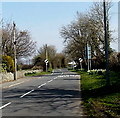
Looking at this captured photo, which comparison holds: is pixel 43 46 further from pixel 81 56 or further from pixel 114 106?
pixel 114 106

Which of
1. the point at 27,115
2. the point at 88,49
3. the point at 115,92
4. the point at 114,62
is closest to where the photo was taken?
the point at 27,115

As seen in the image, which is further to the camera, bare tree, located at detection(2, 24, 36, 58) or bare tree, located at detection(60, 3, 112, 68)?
bare tree, located at detection(2, 24, 36, 58)

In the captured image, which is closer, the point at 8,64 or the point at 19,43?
the point at 8,64

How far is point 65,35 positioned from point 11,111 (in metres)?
53.6

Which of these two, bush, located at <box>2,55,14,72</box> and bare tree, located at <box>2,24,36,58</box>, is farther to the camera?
bare tree, located at <box>2,24,36,58</box>

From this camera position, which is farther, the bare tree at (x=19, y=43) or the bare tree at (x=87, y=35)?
the bare tree at (x=19, y=43)

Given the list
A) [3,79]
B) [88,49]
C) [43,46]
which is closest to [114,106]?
[3,79]

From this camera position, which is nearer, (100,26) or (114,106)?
(114,106)

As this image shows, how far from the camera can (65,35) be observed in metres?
64.4

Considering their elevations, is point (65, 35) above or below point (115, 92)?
above

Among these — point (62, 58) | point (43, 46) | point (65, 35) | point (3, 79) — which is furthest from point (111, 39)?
point (62, 58)

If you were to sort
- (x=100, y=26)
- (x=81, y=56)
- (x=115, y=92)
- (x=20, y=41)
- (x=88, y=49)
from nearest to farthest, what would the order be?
(x=115, y=92) < (x=100, y=26) < (x=88, y=49) < (x=20, y=41) < (x=81, y=56)

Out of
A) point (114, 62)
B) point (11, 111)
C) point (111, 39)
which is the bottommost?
point (11, 111)

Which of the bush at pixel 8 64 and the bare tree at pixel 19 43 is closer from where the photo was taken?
the bush at pixel 8 64
